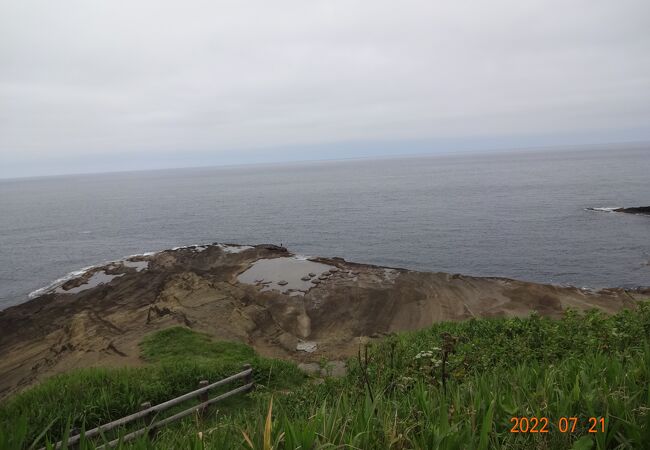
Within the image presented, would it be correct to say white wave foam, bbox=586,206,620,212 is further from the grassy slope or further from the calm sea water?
the grassy slope

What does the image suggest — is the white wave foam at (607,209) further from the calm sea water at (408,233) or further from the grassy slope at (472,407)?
the grassy slope at (472,407)

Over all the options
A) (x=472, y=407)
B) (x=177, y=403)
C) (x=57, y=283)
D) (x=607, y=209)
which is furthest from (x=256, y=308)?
(x=607, y=209)

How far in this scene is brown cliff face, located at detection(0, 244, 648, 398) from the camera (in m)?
→ 22.4

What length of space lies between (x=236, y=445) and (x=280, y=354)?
771 inches

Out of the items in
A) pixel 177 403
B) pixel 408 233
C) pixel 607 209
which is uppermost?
pixel 177 403

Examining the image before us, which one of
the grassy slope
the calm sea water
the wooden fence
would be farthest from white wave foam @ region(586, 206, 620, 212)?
the wooden fence

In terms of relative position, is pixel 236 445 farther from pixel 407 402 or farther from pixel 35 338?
pixel 35 338

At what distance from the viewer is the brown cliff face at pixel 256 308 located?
22.4 meters

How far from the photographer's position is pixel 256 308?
2831 cm

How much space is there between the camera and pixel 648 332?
894 centimetres

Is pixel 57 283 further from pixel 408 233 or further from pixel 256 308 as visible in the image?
pixel 408 233

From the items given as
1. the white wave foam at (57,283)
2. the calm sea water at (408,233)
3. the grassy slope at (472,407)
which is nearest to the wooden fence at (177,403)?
the grassy slope at (472,407)

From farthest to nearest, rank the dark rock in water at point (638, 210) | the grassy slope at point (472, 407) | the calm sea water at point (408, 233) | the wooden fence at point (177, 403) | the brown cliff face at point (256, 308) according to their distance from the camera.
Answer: the dark rock in water at point (638, 210) < the calm sea water at point (408, 233) < the brown cliff face at point (256, 308) < the wooden fence at point (177, 403) < the grassy slope at point (472, 407)

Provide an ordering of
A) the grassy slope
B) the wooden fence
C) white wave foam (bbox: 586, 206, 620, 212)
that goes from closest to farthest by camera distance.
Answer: the grassy slope
the wooden fence
white wave foam (bbox: 586, 206, 620, 212)
